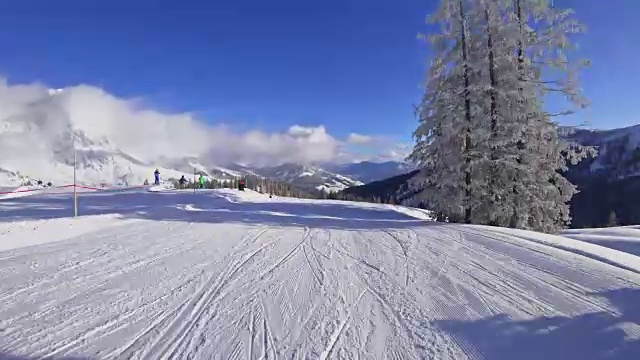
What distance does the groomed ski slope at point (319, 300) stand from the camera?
4.12 meters

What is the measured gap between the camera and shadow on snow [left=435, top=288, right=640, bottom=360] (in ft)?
13.2

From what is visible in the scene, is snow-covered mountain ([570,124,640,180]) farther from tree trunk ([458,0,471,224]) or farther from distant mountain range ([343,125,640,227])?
tree trunk ([458,0,471,224])

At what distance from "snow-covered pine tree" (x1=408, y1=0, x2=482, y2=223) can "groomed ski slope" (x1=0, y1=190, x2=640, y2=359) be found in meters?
4.28

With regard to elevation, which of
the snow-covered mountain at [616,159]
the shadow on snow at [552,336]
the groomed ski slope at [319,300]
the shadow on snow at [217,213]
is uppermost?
the snow-covered mountain at [616,159]

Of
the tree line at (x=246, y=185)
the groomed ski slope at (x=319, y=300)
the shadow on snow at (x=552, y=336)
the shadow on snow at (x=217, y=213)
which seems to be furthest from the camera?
the tree line at (x=246, y=185)

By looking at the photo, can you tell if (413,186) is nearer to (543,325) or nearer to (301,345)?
(543,325)

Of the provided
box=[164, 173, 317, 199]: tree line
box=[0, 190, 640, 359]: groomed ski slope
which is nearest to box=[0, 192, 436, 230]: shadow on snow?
box=[0, 190, 640, 359]: groomed ski slope

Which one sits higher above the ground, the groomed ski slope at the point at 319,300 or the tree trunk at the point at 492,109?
the tree trunk at the point at 492,109

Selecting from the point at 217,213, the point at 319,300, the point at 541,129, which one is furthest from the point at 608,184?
the point at 319,300

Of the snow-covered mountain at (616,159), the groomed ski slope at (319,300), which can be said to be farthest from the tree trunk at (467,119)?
the snow-covered mountain at (616,159)

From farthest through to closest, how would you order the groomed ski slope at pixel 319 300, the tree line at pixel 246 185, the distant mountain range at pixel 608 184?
the distant mountain range at pixel 608 184, the tree line at pixel 246 185, the groomed ski slope at pixel 319 300

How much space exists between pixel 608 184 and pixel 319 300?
158425 mm

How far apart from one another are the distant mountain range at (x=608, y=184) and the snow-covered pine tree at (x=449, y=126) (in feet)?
225

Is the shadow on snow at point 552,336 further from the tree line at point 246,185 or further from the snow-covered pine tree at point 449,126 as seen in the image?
the tree line at point 246,185
